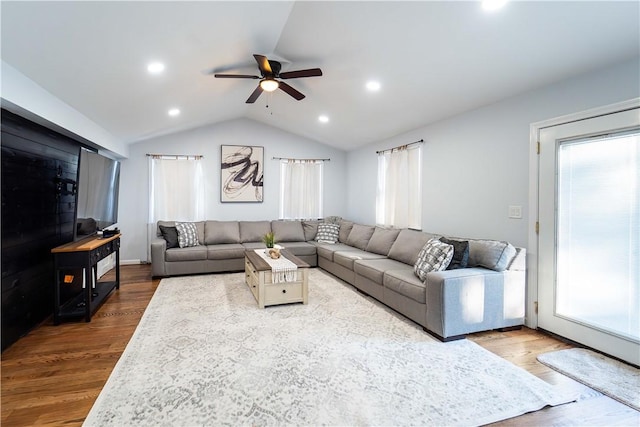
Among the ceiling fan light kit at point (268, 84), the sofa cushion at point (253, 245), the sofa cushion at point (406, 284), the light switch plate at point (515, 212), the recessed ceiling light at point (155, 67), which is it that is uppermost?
the ceiling fan light kit at point (268, 84)

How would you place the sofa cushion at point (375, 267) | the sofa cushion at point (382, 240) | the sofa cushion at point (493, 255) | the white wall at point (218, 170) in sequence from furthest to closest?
1. the white wall at point (218, 170)
2. the sofa cushion at point (382, 240)
3. the sofa cushion at point (375, 267)
4. the sofa cushion at point (493, 255)

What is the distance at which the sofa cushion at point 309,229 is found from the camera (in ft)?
21.1

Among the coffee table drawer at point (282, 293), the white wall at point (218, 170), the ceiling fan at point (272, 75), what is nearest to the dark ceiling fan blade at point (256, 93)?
the ceiling fan at point (272, 75)

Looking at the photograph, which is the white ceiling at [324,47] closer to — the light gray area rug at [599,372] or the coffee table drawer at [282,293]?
the light gray area rug at [599,372]

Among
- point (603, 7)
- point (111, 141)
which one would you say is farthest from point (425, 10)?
point (111, 141)

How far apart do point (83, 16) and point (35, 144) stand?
5.54 ft

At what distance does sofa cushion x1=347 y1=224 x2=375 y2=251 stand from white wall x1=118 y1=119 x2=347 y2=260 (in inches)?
56.1

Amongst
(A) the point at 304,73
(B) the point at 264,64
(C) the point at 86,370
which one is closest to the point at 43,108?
(B) the point at 264,64

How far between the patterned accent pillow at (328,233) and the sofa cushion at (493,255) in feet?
10.4

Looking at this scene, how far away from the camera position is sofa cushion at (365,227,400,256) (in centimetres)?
474

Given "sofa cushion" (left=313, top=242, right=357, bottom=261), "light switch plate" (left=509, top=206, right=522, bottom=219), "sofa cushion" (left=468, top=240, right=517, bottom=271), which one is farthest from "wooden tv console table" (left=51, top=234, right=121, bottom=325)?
"light switch plate" (left=509, top=206, right=522, bottom=219)

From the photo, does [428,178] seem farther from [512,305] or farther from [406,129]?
[512,305]

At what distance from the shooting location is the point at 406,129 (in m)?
5.01

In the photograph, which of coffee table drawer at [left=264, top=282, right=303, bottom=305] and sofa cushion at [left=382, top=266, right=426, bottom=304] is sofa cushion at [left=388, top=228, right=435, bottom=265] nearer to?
sofa cushion at [left=382, top=266, right=426, bottom=304]
